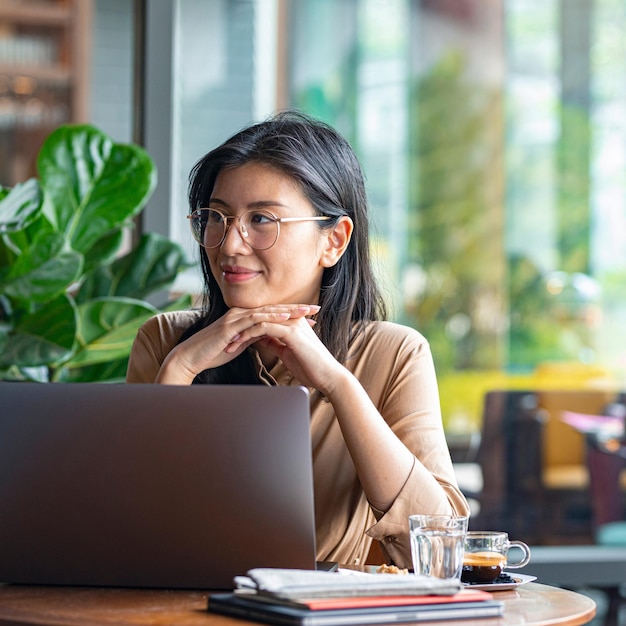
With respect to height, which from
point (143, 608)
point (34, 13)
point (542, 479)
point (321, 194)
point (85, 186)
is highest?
point (34, 13)

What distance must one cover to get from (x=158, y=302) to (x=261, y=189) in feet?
4.26

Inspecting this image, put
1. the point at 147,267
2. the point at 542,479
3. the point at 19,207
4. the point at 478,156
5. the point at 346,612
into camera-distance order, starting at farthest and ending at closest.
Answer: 1. the point at 478,156
2. the point at 542,479
3. the point at 147,267
4. the point at 19,207
5. the point at 346,612

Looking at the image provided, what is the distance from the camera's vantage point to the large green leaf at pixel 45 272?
2191 millimetres

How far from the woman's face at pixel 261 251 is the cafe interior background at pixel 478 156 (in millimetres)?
1686

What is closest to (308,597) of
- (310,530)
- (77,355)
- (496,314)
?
(310,530)

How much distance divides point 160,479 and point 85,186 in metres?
1.42

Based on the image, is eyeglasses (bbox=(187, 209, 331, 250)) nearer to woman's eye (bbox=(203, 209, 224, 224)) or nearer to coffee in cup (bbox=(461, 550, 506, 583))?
woman's eye (bbox=(203, 209, 224, 224))

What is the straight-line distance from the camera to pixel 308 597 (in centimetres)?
101

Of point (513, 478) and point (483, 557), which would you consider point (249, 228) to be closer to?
point (483, 557)

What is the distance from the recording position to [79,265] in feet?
7.21

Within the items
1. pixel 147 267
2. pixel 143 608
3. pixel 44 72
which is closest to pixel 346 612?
pixel 143 608

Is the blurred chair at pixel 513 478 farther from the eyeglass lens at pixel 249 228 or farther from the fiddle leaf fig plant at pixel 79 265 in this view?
the eyeglass lens at pixel 249 228

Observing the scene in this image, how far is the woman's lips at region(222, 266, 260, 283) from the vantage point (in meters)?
1.60

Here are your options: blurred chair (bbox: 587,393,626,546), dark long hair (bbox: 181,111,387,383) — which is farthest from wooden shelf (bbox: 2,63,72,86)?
dark long hair (bbox: 181,111,387,383)
